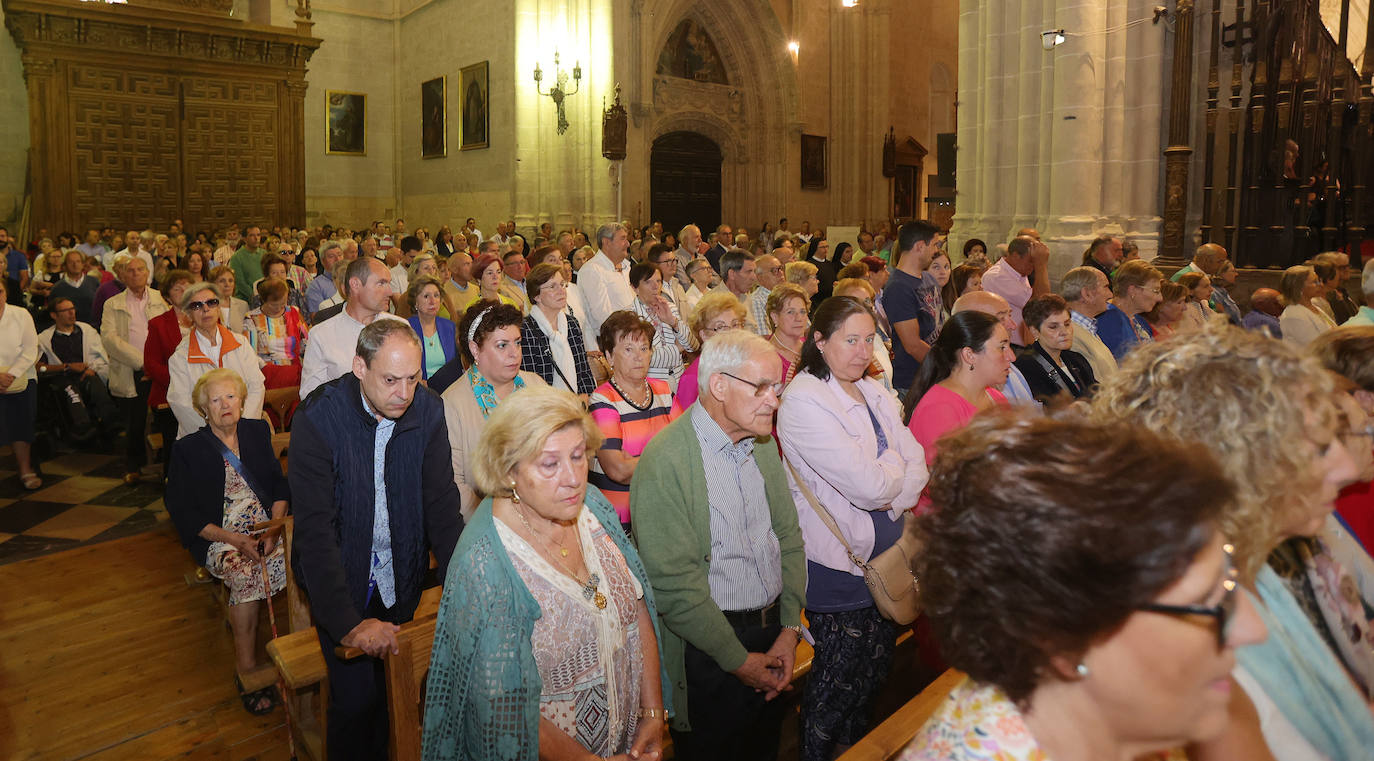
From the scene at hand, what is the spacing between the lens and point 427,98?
20172 millimetres

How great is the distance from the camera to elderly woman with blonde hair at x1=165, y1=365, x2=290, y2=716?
4.08 m

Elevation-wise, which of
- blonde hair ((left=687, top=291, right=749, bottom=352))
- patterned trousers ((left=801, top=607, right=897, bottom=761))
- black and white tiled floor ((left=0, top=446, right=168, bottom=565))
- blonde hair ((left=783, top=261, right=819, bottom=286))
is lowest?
black and white tiled floor ((left=0, top=446, right=168, bottom=565))

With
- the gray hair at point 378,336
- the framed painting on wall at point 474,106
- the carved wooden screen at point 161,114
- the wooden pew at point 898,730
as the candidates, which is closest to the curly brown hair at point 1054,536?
the wooden pew at point 898,730

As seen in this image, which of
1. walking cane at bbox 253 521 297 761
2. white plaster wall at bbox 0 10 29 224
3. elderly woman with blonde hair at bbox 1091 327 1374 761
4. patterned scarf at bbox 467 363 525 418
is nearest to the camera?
elderly woman with blonde hair at bbox 1091 327 1374 761

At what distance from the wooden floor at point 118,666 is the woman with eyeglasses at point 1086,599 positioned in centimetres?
327

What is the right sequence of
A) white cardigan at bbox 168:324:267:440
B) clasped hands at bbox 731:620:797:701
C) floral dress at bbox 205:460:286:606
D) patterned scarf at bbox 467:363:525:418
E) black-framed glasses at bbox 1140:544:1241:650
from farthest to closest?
white cardigan at bbox 168:324:267:440
floral dress at bbox 205:460:286:606
patterned scarf at bbox 467:363:525:418
clasped hands at bbox 731:620:797:701
black-framed glasses at bbox 1140:544:1241:650

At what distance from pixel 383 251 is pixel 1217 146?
9.90 m

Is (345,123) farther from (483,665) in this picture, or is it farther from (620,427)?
(483,665)

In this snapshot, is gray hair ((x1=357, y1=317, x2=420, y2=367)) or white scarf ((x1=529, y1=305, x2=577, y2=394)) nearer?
gray hair ((x1=357, y1=317, x2=420, y2=367))

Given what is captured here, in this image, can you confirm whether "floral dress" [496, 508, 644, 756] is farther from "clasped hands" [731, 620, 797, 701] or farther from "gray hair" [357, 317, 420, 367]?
"gray hair" [357, 317, 420, 367]

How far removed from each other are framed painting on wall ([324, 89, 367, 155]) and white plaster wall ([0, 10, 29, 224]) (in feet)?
18.1

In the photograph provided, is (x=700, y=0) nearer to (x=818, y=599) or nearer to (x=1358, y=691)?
(x=818, y=599)

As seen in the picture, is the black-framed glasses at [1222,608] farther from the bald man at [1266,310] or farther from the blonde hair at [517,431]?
the bald man at [1266,310]

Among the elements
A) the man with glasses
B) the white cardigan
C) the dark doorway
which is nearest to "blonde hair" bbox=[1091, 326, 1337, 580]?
the white cardigan
